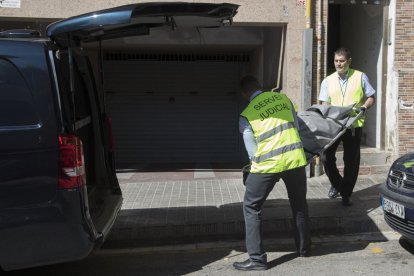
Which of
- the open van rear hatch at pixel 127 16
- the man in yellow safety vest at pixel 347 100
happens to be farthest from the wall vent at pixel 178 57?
the open van rear hatch at pixel 127 16

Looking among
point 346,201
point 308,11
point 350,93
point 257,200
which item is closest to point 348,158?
point 346,201

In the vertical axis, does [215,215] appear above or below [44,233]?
below

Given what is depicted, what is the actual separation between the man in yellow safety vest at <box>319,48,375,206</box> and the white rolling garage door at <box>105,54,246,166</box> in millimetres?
5698

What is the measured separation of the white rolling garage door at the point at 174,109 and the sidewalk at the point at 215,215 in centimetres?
412

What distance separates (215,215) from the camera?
6301 millimetres

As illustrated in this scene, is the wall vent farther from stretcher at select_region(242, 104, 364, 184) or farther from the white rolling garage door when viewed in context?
stretcher at select_region(242, 104, 364, 184)

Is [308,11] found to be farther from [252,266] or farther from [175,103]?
[252,266]

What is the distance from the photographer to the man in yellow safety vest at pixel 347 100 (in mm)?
6301

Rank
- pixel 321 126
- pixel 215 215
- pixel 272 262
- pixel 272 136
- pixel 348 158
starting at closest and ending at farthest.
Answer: pixel 272 136, pixel 272 262, pixel 321 126, pixel 215 215, pixel 348 158

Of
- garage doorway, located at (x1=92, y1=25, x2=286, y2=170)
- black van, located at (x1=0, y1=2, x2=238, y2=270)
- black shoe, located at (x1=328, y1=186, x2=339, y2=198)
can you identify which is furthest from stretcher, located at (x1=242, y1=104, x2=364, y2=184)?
garage doorway, located at (x1=92, y1=25, x2=286, y2=170)

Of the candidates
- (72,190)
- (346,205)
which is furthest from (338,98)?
(72,190)

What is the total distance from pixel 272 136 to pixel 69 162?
1.84m

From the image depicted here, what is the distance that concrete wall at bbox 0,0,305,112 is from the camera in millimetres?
8359

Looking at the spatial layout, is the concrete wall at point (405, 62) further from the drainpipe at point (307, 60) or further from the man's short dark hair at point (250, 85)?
the man's short dark hair at point (250, 85)
